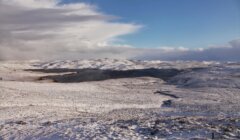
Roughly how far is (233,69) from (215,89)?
2708 centimetres

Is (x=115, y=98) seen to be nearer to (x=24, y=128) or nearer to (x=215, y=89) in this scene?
(x=215, y=89)

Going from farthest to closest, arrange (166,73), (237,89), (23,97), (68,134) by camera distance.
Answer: (166,73)
(237,89)
(23,97)
(68,134)

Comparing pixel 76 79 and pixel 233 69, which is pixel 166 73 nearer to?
pixel 233 69

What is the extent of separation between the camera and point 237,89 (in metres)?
44.0

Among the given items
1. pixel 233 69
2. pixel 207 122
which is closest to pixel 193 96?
pixel 207 122

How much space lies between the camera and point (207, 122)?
18.3m

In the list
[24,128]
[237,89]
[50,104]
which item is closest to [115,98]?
[50,104]

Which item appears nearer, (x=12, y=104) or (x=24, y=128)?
(x=24, y=128)

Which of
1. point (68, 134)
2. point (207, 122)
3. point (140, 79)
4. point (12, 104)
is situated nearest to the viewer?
point (68, 134)

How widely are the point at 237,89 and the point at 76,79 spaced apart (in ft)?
106

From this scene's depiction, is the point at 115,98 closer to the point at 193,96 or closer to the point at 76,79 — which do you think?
the point at 193,96

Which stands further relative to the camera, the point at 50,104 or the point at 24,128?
the point at 50,104

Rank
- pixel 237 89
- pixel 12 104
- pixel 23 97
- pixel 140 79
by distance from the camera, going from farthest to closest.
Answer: pixel 140 79, pixel 237 89, pixel 23 97, pixel 12 104

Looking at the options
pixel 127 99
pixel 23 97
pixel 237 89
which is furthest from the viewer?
pixel 237 89
